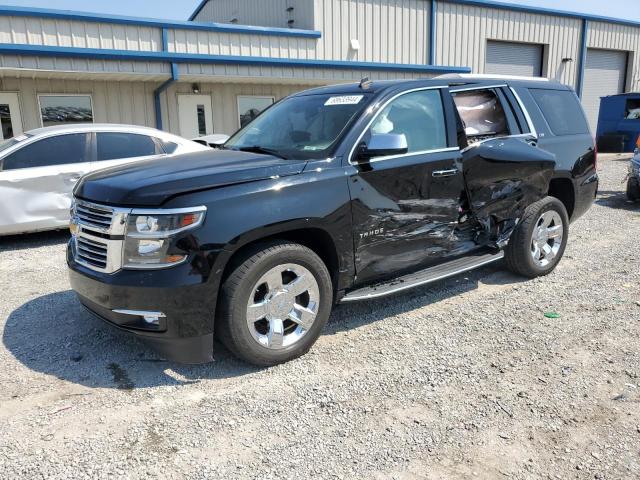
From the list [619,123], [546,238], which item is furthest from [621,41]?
[546,238]

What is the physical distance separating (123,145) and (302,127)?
13.6 feet

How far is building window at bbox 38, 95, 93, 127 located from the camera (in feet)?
40.3

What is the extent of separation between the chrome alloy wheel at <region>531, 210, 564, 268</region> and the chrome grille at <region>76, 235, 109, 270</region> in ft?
13.1

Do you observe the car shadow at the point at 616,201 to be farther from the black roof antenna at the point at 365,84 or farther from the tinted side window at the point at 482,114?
the black roof antenna at the point at 365,84

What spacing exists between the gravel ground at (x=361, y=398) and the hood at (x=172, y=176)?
1222 millimetres

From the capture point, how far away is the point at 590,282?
546 cm

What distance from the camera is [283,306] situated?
12.0 ft

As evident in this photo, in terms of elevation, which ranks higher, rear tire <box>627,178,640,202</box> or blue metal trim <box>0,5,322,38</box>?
blue metal trim <box>0,5,322,38</box>

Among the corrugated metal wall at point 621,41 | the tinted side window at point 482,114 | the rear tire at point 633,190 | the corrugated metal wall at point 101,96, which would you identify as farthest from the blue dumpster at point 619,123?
the tinted side window at point 482,114

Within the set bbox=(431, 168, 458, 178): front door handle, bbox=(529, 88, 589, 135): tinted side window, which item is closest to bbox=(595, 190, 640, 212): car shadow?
bbox=(529, 88, 589, 135): tinted side window

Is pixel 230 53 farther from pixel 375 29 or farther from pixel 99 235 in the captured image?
pixel 99 235

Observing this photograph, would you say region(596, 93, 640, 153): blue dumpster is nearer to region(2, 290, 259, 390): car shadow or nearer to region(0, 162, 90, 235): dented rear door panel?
region(0, 162, 90, 235): dented rear door panel

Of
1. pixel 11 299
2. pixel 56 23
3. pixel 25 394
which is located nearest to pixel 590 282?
pixel 25 394

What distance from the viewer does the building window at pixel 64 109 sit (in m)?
12.3
